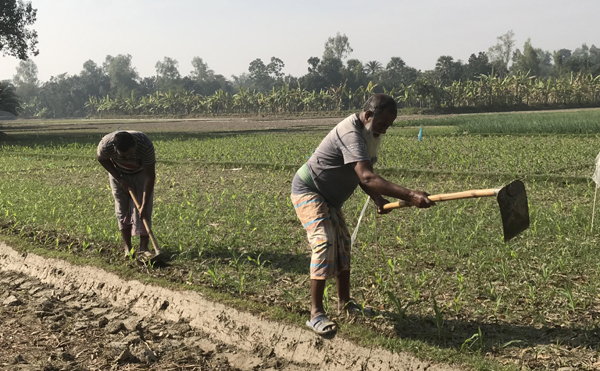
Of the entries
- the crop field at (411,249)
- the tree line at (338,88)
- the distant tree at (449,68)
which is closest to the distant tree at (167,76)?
the tree line at (338,88)

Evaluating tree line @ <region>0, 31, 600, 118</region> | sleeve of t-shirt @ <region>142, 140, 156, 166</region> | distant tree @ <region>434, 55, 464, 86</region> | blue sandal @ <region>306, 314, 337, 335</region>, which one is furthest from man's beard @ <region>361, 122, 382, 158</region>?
distant tree @ <region>434, 55, 464, 86</region>

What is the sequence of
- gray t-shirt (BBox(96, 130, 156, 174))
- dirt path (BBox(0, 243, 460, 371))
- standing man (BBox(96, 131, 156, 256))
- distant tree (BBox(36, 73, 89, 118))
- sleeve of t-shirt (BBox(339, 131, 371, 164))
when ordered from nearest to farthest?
1. sleeve of t-shirt (BBox(339, 131, 371, 164))
2. dirt path (BBox(0, 243, 460, 371))
3. standing man (BBox(96, 131, 156, 256))
4. gray t-shirt (BBox(96, 130, 156, 174))
5. distant tree (BBox(36, 73, 89, 118))

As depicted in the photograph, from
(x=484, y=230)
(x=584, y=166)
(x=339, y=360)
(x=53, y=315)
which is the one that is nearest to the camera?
(x=339, y=360)

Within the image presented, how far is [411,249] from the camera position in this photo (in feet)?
18.9

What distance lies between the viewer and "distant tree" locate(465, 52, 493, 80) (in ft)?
219

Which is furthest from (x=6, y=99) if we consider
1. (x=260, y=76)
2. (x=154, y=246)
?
(x=260, y=76)

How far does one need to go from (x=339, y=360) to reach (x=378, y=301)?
2.45 ft

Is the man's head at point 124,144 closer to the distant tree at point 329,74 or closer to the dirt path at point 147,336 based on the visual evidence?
the dirt path at point 147,336

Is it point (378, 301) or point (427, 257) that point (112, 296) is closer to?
point (378, 301)

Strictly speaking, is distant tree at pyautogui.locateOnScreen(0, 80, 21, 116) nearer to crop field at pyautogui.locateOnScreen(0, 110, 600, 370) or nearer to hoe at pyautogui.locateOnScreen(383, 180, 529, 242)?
crop field at pyautogui.locateOnScreen(0, 110, 600, 370)

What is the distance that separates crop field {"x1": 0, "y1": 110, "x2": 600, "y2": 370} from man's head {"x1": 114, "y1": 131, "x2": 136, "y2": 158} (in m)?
1.23

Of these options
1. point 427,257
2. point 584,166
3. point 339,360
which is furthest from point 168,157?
point 339,360

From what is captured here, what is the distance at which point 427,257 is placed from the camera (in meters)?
5.44

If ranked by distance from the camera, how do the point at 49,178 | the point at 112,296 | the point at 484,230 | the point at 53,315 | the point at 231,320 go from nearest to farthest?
the point at 231,320
the point at 53,315
the point at 112,296
the point at 484,230
the point at 49,178
